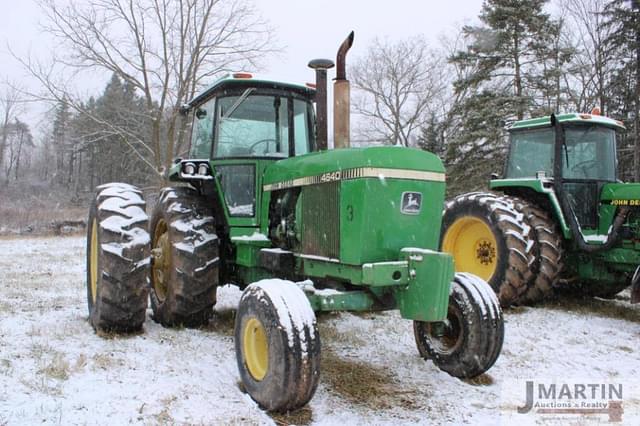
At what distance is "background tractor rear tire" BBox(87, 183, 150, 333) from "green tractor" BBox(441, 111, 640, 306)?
4.10 metres

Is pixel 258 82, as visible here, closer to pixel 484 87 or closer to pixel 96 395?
pixel 96 395

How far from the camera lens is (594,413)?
352 centimetres

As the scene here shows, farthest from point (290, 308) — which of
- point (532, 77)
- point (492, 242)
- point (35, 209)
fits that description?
point (35, 209)

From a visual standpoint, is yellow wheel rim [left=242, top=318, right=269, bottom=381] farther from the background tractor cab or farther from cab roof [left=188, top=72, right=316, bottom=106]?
the background tractor cab

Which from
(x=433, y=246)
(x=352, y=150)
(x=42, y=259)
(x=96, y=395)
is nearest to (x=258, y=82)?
(x=352, y=150)

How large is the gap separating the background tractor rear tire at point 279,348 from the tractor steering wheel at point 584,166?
4.96m

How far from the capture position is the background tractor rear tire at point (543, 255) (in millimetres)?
6371

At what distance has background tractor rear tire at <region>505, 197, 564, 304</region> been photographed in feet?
20.9

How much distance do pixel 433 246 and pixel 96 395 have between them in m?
2.42

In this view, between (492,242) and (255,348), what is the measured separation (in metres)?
4.30

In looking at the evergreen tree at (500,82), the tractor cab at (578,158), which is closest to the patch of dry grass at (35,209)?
the evergreen tree at (500,82)

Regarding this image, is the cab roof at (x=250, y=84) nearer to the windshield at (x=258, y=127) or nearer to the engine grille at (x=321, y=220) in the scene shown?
the windshield at (x=258, y=127)

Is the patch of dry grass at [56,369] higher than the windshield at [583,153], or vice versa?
the windshield at [583,153]

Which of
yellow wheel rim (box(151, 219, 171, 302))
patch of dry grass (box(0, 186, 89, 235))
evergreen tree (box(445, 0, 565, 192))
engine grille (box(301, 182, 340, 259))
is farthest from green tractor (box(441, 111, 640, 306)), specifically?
patch of dry grass (box(0, 186, 89, 235))
